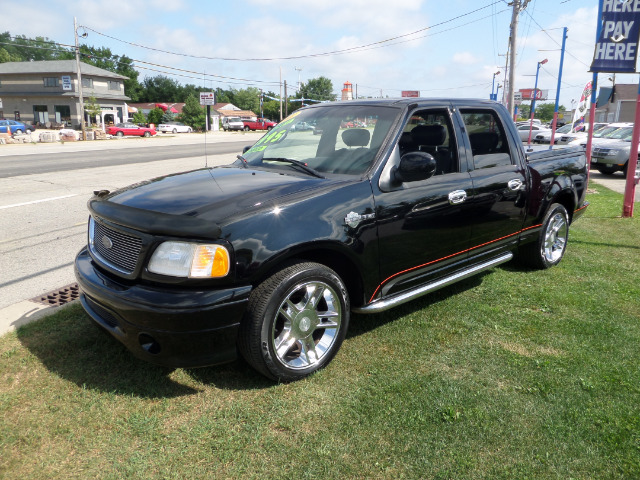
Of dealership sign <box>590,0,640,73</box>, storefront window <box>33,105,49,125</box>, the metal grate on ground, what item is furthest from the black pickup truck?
storefront window <box>33,105,49,125</box>

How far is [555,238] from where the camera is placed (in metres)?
5.58

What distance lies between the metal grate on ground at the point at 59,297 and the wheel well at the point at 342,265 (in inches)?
91.9

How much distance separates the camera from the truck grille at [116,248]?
2863 millimetres

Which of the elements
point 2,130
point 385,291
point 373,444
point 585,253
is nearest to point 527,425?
point 373,444

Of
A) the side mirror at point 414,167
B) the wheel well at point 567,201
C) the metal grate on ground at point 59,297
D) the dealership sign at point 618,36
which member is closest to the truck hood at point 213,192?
the side mirror at point 414,167

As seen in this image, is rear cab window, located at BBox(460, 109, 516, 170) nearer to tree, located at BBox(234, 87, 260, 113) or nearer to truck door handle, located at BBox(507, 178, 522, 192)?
truck door handle, located at BBox(507, 178, 522, 192)

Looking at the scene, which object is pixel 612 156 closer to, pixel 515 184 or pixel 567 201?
pixel 567 201

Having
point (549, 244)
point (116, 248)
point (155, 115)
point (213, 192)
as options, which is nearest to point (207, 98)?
point (213, 192)

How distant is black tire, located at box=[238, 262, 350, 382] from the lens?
283 cm

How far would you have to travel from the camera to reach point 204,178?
11.8 ft

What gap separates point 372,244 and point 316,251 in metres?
0.40

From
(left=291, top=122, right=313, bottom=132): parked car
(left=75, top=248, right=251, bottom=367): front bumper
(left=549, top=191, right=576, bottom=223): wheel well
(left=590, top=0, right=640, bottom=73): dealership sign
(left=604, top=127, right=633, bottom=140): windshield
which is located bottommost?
(left=75, top=248, right=251, bottom=367): front bumper

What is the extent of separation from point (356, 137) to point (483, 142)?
1.46m

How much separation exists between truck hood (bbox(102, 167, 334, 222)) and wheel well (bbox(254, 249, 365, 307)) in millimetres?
402
